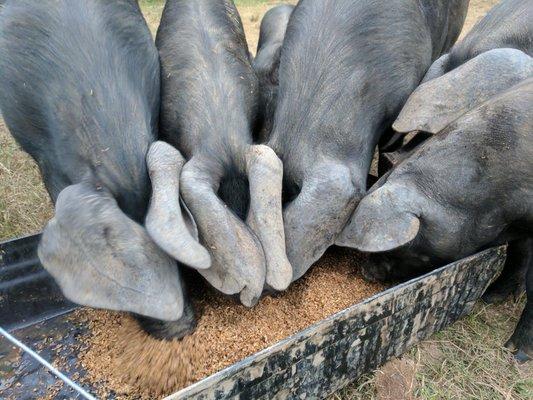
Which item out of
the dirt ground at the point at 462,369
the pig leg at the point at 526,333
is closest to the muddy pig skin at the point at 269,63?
the dirt ground at the point at 462,369

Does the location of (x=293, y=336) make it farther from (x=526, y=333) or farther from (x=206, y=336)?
(x=526, y=333)

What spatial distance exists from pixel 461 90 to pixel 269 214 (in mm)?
1083

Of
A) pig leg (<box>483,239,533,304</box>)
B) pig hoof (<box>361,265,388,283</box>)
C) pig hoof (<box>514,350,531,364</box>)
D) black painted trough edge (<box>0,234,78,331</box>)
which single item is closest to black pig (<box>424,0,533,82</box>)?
pig leg (<box>483,239,533,304</box>)

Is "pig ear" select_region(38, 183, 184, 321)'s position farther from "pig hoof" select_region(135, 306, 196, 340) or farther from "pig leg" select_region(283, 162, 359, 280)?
"pig leg" select_region(283, 162, 359, 280)

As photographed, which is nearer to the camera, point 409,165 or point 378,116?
point 409,165

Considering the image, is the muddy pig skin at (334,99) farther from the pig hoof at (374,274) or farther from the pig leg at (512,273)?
the pig leg at (512,273)

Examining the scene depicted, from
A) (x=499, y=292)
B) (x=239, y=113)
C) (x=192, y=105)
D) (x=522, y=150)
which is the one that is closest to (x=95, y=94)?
(x=192, y=105)

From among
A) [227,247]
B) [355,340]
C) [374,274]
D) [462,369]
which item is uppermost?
[227,247]

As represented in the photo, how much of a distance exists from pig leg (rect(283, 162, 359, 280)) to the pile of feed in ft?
0.55

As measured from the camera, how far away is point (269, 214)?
2.08m

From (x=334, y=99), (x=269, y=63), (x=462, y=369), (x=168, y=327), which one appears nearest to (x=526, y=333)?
(x=462, y=369)

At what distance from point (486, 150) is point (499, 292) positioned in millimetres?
751

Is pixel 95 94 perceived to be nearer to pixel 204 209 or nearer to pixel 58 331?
pixel 204 209

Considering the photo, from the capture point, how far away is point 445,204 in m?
2.40
